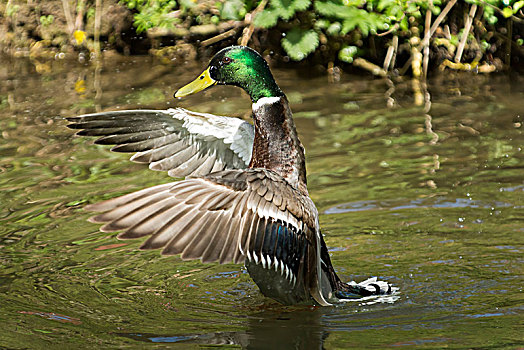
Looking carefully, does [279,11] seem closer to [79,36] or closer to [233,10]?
[233,10]

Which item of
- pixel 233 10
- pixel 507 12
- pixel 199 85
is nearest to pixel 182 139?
pixel 199 85

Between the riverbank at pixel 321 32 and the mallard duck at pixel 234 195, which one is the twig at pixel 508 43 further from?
the mallard duck at pixel 234 195

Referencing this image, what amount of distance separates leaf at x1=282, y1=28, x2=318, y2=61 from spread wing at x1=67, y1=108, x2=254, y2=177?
12.9ft

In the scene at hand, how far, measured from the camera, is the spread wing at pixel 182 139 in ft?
17.4

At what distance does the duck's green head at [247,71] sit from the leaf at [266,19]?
423 cm

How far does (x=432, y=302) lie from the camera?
461 centimetres

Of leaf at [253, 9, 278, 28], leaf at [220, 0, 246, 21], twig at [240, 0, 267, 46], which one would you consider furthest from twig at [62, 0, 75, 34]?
leaf at [253, 9, 278, 28]

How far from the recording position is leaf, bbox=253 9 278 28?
9.24 m

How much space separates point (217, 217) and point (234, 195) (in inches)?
6.2

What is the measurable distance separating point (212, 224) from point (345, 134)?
3963mm

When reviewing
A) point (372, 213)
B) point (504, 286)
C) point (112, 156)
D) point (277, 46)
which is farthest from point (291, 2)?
point (504, 286)

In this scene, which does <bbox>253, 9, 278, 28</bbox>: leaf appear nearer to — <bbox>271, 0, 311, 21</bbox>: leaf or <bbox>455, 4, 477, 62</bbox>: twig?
<bbox>271, 0, 311, 21</bbox>: leaf

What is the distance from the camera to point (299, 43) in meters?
9.38

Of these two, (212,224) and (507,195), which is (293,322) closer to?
(212,224)
